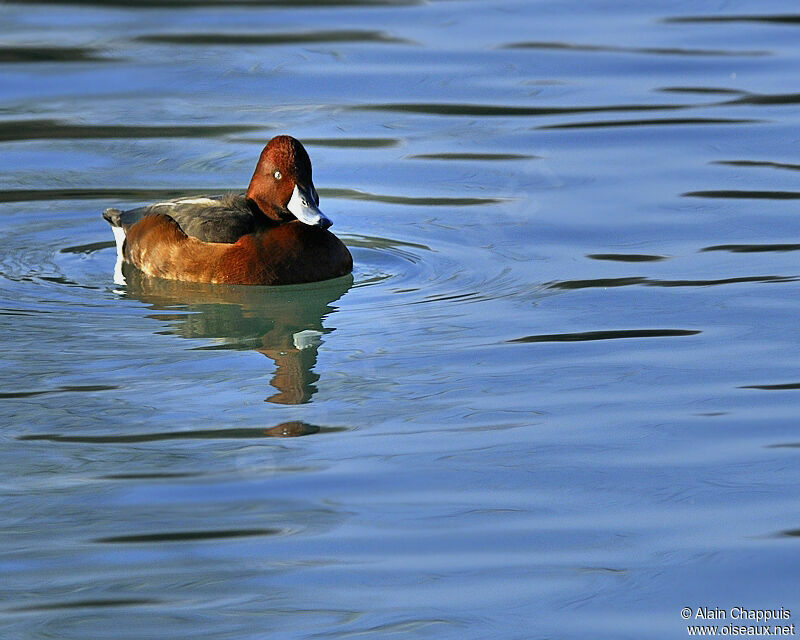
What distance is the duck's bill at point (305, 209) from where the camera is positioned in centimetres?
869

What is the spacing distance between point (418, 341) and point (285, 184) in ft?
5.56

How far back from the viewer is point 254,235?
879 cm

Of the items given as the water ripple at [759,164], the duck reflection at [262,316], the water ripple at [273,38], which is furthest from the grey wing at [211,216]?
the water ripple at [273,38]

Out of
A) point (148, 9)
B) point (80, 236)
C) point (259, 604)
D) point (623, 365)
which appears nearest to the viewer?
point (259, 604)

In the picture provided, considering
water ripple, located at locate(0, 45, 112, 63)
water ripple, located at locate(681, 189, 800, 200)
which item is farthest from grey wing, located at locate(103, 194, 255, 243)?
water ripple, located at locate(0, 45, 112, 63)

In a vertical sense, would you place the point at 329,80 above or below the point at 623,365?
above

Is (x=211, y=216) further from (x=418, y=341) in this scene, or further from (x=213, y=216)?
(x=418, y=341)

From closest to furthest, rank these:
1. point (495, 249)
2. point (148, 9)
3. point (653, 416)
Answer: point (653, 416)
point (495, 249)
point (148, 9)

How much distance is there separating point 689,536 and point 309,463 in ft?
4.77

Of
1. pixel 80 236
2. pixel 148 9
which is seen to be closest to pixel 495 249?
pixel 80 236

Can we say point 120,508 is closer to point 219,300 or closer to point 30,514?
point 30,514

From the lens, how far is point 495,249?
9211mm

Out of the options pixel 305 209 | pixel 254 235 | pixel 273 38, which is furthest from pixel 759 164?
pixel 273 38

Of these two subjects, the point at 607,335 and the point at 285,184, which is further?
the point at 285,184
